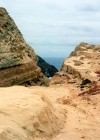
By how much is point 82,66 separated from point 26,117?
15.0 meters

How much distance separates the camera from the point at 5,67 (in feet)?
68.4

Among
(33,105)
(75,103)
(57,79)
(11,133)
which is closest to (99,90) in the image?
(75,103)

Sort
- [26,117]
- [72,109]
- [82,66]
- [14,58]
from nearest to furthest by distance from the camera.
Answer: [26,117] → [72,109] → [14,58] → [82,66]

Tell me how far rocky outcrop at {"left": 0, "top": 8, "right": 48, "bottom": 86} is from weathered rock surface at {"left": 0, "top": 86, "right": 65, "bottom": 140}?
5281 mm

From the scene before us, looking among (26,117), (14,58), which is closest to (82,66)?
(14,58)

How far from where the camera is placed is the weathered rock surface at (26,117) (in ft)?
37.7

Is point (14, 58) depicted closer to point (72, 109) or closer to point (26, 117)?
point (72, 109)

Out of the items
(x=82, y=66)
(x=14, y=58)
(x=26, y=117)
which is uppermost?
(x=14, y=58)

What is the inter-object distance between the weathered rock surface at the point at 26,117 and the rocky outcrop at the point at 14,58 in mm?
5281

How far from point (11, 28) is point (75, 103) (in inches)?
251

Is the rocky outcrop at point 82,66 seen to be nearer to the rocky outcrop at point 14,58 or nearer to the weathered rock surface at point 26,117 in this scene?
the rocky outcrop at point 14,58

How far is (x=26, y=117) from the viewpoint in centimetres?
1267

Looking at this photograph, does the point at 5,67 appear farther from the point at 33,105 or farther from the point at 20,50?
the point at 33,105

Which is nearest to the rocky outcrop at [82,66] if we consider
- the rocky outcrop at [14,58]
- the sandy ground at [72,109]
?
the rocky outcrop at [14,58]
